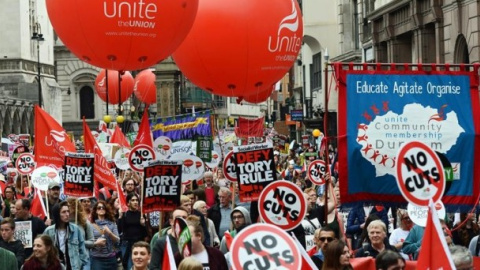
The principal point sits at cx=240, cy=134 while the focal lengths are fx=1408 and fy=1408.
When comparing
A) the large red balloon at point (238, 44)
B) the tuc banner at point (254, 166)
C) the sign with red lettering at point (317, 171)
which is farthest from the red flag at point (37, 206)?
the tuc banner at point (254, 166)

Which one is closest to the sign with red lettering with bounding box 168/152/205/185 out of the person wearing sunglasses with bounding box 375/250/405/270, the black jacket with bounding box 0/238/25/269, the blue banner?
the black jacket with bounding box 0/238/25/269

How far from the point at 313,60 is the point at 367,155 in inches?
1957

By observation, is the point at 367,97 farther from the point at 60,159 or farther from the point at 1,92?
the point at 1,92

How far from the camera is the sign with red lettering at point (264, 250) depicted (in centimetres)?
1028

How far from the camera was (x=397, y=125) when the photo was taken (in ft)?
43.4

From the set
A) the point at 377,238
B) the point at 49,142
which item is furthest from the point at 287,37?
the point at 49,142

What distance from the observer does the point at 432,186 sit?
1064 centimetres

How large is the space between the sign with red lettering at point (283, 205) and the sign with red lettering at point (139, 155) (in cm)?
950

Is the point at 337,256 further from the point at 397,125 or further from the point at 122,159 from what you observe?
the point at 122,159

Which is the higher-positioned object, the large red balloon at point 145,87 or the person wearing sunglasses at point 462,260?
the large red balloon at point 145,87

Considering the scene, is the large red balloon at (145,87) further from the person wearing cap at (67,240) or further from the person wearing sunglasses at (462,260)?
the person wearing sunglasses at (462,260)

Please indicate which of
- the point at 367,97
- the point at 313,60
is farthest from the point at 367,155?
the point at 313,60

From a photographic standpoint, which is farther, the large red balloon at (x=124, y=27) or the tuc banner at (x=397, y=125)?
the large red balloon at (x=124, y=27)

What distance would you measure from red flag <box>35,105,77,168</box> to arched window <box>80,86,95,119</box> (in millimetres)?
82135
